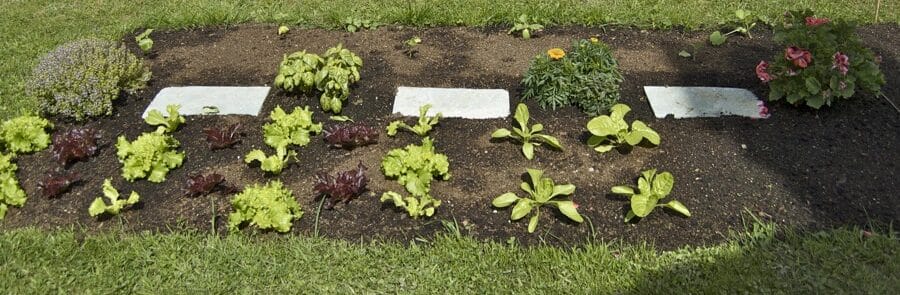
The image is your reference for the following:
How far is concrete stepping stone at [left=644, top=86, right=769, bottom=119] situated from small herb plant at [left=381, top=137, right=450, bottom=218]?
4.65ft

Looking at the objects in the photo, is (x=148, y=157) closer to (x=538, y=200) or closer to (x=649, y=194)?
(x=538, y=200)

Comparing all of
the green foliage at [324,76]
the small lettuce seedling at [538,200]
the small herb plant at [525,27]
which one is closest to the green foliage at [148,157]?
the green foliage at [324,76]

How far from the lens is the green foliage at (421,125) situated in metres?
3.73

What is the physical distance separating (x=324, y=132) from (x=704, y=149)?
2.09 m

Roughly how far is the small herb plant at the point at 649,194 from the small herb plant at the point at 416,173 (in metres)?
0.87

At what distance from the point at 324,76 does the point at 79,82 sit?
1504mm

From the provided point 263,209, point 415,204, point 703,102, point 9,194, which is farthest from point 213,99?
point 703,102

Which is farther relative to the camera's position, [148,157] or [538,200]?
[148,157]

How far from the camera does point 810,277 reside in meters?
→ 2.73

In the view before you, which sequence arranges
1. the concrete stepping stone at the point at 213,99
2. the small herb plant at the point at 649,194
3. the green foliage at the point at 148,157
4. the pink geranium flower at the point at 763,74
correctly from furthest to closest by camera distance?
1. the concrete stepping stone at the point at 213,99
2. the pink geranium flower at the point at 763,74
3. the green foliage at the point at 148,157
4. the small herb plant at the point at 649,194

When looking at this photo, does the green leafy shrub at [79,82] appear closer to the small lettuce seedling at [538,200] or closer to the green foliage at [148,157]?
the green foliage at [148,157]

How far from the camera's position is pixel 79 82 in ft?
13.3

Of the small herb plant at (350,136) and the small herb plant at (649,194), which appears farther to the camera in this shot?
the small herb plant at (350,136)

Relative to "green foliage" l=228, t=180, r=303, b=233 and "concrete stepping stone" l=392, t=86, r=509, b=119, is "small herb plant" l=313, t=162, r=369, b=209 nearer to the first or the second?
"green foliage" l=228, t=180, r=303, b=233
